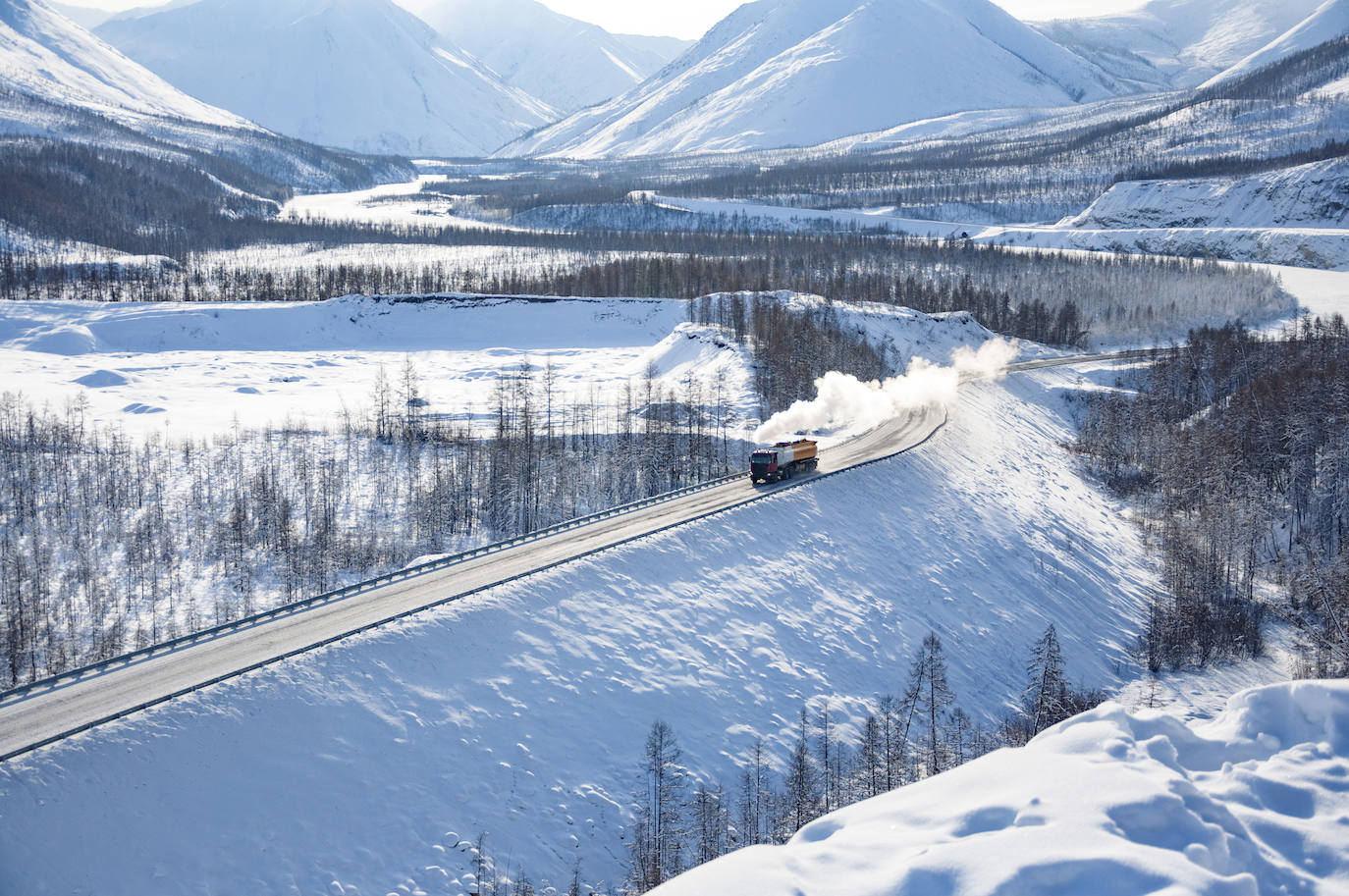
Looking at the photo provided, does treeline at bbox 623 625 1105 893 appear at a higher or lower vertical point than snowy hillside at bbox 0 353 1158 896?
lower

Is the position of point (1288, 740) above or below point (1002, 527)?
Result: above

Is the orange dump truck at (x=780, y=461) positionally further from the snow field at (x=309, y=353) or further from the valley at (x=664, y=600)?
the snow field at (x=309, y=353)

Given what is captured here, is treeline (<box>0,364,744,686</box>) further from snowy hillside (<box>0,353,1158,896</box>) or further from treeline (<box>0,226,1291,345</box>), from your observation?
treeline (<box>0,226,1291,345</box>)

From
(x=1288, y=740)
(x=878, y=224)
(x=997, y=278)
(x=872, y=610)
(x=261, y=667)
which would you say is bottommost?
(x=872, y=610)

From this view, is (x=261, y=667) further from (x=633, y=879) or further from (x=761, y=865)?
(x=761, y=865)

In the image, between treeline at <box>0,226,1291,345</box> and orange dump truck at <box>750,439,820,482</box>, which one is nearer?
orange dump truck at <box>750,439,820,482</box>

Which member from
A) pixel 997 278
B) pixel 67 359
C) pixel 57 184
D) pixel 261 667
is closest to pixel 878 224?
pixel 997 278

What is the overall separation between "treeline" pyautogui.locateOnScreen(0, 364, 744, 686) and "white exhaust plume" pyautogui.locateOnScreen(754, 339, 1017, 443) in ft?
19.3

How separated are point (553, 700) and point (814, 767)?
27.4 ft

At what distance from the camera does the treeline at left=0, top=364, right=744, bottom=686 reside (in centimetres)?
4122

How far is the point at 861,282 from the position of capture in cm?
12212

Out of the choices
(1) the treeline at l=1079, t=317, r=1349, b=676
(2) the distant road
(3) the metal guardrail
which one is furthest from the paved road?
(1) the treeline at l=1079, t=317, r=1349, b=676

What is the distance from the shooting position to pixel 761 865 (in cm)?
1290

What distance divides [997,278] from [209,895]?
135 metres
